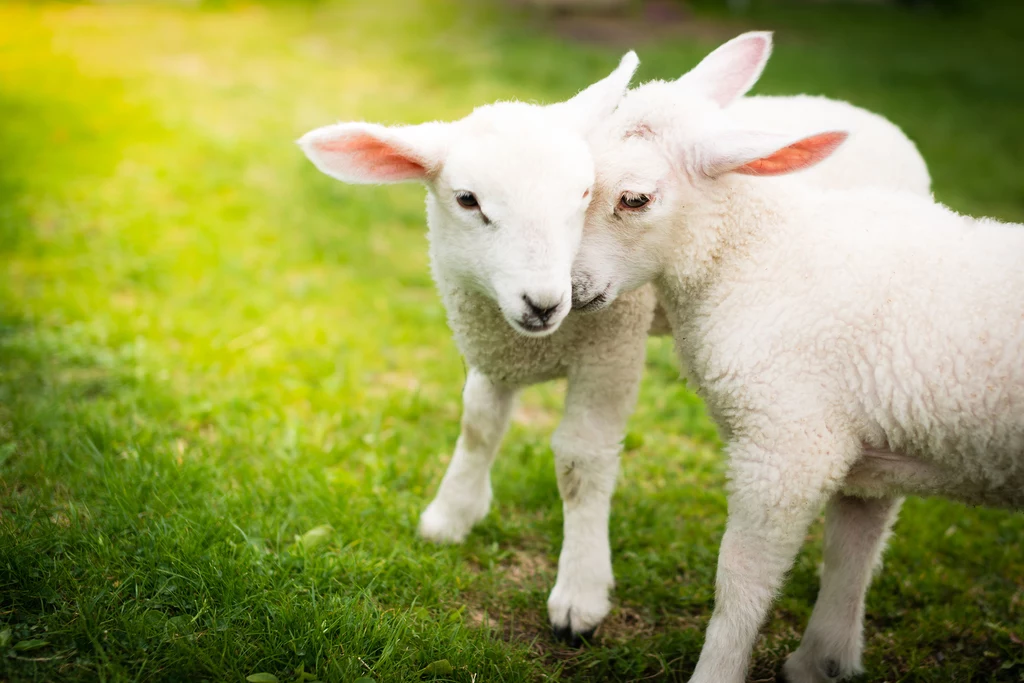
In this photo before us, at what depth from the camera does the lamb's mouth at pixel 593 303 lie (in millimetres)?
2818

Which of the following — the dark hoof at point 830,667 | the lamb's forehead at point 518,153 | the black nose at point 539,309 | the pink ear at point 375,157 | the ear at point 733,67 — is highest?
the ear at point 733,67

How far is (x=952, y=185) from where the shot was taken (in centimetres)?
862

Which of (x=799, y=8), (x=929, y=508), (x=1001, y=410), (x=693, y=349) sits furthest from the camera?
(x=799, y=8)

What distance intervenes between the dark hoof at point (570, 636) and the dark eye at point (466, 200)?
5.20ft

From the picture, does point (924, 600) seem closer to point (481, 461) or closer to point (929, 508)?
point (929, 508)

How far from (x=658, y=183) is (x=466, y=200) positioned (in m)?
0.63

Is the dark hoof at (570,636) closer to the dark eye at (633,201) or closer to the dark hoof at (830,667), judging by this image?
the dark hoof at (830,667)

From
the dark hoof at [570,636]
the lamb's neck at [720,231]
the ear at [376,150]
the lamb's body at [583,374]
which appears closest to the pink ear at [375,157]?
the ear at [376,150]

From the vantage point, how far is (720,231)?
A: 2895 millimetres

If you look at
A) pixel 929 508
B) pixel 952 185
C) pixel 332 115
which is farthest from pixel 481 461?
pixel 952 185

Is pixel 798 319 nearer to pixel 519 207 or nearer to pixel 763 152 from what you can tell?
pixel 763 152

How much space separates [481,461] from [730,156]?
5.36 ft

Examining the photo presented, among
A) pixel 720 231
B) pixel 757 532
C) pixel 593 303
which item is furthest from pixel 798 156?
pixel 757 532

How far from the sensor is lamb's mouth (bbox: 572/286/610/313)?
111 inches
